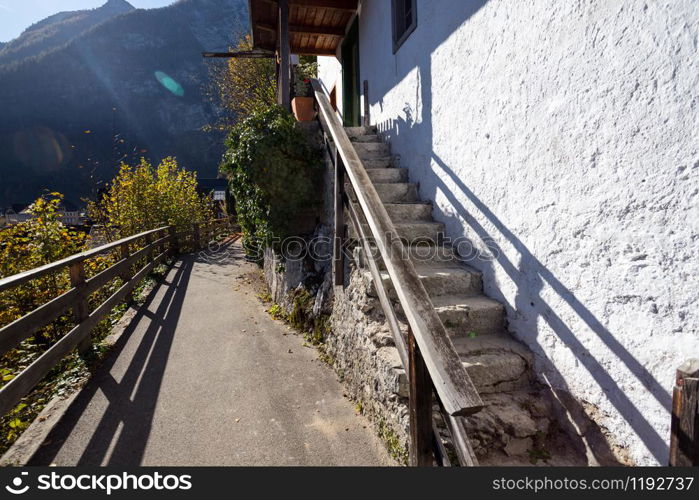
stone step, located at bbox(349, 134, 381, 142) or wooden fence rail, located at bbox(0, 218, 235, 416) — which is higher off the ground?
stone step, located at bbox(349, 134, 381, 142)

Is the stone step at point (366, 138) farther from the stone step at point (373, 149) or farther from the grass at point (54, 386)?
the grass at point (54, 386)

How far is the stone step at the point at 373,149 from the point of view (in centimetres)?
511

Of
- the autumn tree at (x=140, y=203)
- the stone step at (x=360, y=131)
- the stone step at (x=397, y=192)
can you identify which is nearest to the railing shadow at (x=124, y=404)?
the stone step at (x=397, y=192)

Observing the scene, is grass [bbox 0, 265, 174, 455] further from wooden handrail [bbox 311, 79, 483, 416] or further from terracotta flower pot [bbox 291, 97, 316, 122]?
terracotta flower pot [bbox 291, 97, 316, 122]

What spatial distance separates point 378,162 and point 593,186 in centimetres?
315

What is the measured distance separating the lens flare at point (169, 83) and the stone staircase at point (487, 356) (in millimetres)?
80910

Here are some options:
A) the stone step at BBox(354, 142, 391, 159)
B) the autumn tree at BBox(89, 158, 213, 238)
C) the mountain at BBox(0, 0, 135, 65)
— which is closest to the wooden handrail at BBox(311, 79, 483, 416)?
the stone step at BBox(354, 142, 391, 159)

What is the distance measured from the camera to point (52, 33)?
85938 millimetres

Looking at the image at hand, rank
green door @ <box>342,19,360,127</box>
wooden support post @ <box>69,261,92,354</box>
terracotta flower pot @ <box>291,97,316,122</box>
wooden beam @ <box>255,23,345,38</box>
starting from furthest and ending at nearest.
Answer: green door @ <box>342,19,360,127</box>
wooden beam @ <box>255,23,345,38</box>
terracotta flower pot @ <box>291,97,316,122</box>
wooden support post @ <box>69,261,92,354</box>

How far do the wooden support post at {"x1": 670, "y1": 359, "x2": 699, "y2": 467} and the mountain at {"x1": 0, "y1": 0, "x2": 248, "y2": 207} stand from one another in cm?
6429

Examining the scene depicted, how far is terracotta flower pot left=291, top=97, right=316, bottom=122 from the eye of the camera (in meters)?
5.86

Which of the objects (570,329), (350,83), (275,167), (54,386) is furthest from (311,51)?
(570,329)

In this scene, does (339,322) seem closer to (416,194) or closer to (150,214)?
(416,194)

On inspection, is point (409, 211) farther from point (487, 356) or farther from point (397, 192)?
point (487, 356)
